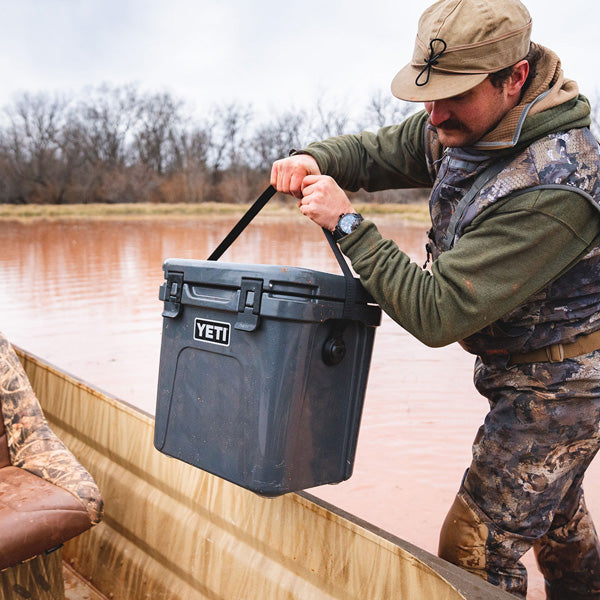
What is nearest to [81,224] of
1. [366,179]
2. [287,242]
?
[287,242]

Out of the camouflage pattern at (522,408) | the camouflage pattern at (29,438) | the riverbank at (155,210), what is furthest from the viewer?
the riverbank at (155,210)

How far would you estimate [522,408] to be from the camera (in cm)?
208

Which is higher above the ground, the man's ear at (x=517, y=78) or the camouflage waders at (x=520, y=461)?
the man's ear at (x=517, y=78)

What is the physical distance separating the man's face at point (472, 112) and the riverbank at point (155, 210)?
A: 30.6m

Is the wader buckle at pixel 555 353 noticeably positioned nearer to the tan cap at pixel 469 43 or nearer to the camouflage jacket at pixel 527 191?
the camouflage jacket at pixel 527 191

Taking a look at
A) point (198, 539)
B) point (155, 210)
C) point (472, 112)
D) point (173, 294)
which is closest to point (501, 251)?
point (472, 112)

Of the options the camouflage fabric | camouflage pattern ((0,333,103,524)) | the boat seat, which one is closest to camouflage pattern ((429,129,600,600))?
the camouflage fabric

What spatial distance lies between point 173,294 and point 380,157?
92 centimetres

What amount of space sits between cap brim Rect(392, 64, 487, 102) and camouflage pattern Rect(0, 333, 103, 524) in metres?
1.81

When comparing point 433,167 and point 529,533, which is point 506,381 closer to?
point 529,533

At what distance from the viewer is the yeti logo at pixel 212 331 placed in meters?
1.96

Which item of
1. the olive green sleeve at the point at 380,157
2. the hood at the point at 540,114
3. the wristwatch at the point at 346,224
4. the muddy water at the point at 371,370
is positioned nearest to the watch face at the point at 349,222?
the wristwatch at the point at 346,224

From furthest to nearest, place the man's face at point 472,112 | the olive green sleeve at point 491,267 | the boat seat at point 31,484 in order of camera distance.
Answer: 1. the boat seat at point 31,484
2. the man's face at point 472,112
3. the olive green sleeve at point 491,267

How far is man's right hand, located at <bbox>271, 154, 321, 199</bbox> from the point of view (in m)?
2.15
